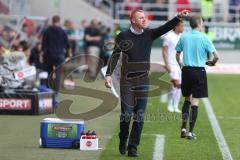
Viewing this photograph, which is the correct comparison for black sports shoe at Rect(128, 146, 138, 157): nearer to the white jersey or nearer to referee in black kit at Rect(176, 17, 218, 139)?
referee in black kit at Rect(176, 17, 218, 139)

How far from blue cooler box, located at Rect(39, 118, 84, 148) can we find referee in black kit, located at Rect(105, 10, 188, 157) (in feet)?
2.78

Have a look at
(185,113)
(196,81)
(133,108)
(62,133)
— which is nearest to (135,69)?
(133,108)

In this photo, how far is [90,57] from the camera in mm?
28406

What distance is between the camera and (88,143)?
37.9 ft

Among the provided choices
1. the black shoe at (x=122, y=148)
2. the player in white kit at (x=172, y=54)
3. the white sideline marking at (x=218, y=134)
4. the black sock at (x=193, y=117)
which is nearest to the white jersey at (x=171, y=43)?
the player in white kit at (x=172, y=54)

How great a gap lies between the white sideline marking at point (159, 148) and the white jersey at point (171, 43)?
386cm

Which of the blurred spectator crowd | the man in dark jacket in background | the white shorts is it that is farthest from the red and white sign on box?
the blurred spectator crowd

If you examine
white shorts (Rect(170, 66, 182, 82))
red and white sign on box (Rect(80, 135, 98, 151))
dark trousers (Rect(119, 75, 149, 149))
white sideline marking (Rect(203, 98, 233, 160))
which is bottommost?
white sideline marking (Rect(203, 98, 233, 160))

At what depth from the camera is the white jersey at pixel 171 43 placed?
659 inches

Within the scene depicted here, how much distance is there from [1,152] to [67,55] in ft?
30.8

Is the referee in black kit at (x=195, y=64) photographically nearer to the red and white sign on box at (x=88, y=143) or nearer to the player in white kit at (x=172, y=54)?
the red and white sign on box at (x=88, y=143)

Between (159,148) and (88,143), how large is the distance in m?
1.07

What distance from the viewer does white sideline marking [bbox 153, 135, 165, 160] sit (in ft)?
36.1

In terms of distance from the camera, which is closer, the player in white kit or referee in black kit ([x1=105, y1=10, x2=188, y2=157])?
referee in black kit ([x1=105, y1=10, x2=188, y2=157])
